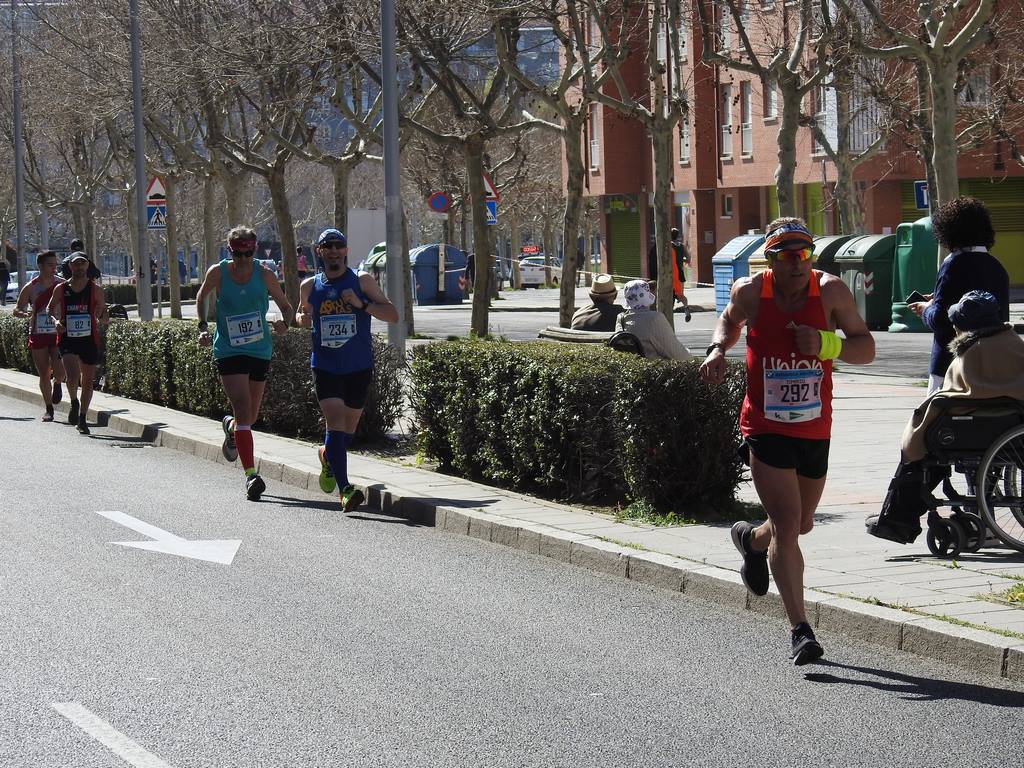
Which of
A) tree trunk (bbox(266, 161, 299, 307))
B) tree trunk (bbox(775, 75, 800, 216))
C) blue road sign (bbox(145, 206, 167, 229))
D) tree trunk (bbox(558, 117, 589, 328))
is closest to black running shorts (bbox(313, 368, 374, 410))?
tree trunk (bbox(775, 75, 800, 216))

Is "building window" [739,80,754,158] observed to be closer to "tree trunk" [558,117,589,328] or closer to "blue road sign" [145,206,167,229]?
"blue road sign" [145,206,167,229]

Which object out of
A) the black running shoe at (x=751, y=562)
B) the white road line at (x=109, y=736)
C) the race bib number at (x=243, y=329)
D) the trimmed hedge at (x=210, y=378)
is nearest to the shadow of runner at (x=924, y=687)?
the black running shoe at (x=751, y=562)

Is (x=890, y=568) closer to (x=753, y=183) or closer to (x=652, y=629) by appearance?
(x=652, y=629)

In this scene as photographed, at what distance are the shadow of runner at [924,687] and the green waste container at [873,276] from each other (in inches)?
880

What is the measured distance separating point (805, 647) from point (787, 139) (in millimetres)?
19374

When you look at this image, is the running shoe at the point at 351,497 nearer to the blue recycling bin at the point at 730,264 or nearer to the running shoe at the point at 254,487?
the running shoe at the point at 254,487

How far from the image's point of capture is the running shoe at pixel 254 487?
1144cm

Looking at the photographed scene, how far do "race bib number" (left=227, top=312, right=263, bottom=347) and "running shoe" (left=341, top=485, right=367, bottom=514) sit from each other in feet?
5.20

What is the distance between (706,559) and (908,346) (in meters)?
17.2

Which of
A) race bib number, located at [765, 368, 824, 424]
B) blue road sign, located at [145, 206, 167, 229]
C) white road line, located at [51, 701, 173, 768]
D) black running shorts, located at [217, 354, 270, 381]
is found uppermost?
blue road sign, located at [145, 206, 167, 229]

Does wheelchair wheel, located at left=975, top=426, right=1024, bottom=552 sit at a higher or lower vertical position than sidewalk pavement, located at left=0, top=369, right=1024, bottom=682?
higher

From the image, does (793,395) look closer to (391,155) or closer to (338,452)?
(338,452)

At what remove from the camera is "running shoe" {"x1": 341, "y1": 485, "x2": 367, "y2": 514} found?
10.7 metres

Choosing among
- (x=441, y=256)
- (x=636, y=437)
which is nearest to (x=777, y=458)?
(x=636, y=437)
